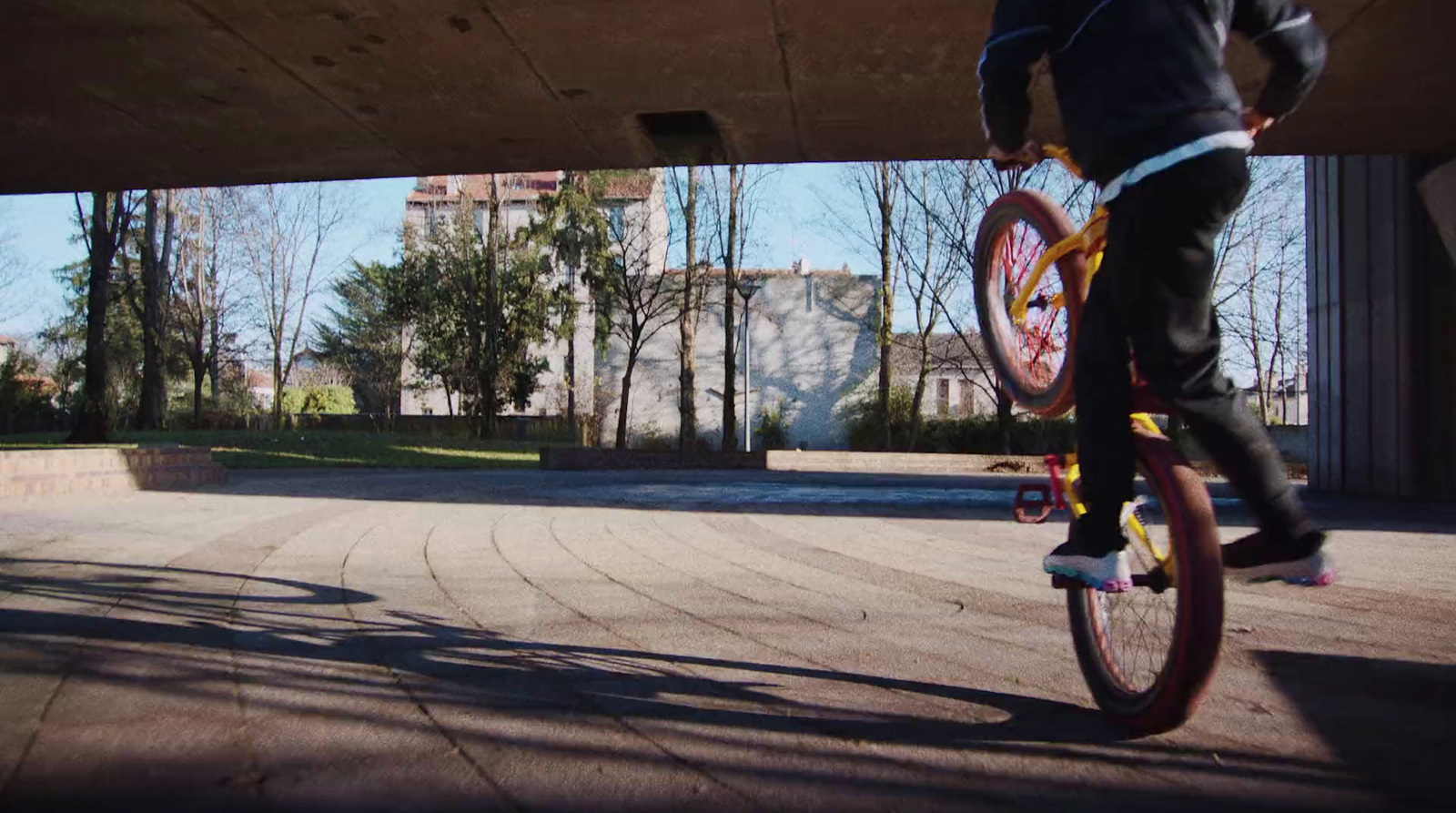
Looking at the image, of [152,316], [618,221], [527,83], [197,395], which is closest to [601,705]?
[527,83]

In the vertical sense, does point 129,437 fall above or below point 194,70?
below

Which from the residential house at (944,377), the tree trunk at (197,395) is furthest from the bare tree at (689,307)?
the tree trunk at (197,395)

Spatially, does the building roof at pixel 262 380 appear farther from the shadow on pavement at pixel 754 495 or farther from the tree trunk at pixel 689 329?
the shadow on pavement at pixel 754 495

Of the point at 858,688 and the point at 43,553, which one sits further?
the point at 43,553

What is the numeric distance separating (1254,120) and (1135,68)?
0.42 metres

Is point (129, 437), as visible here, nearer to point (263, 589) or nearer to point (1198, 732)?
point (263, 589)

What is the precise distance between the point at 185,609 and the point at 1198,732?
13.3 feet

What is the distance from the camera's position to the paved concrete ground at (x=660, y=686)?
223cm

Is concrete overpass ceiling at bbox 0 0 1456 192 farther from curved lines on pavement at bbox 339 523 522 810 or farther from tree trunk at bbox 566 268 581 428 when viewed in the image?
tree trunk at bbox 566 268 581 428

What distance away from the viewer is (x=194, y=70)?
23.6ft

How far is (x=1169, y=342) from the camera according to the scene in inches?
90.5

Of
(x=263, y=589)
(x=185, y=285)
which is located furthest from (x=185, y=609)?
(x=185, y=285)

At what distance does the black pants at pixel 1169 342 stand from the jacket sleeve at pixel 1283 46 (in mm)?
367

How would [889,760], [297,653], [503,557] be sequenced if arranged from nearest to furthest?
[889,760]
[297,653]
[503,557]
